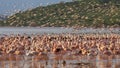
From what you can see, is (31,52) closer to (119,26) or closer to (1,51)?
(1,51)

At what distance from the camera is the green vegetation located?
128750 millimetres

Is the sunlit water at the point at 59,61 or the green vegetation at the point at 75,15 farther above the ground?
the sunlit water at the point at 59,61

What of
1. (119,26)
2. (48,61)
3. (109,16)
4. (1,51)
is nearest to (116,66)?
(48,61)

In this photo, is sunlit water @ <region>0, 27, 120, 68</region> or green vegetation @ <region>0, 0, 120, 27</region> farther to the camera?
green vegetation @ <region>0, 0, 120, 27</region>

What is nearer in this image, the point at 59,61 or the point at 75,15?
the point at 59,61

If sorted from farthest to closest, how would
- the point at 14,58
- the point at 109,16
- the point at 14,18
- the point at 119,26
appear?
1. the point at 14,18
2. the point at 109,16
3. the point at 119,26
4. the point at 14,58

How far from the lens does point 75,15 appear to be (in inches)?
5487

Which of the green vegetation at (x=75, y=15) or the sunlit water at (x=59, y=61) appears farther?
the green vegetation at (x=75, y=15)

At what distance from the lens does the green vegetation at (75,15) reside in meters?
129

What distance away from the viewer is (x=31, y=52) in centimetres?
3916

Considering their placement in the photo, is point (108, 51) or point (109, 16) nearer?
point (108, 51)

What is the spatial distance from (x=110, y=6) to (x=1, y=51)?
106m

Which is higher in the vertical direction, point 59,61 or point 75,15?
point 59,61

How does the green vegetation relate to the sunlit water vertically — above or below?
below
